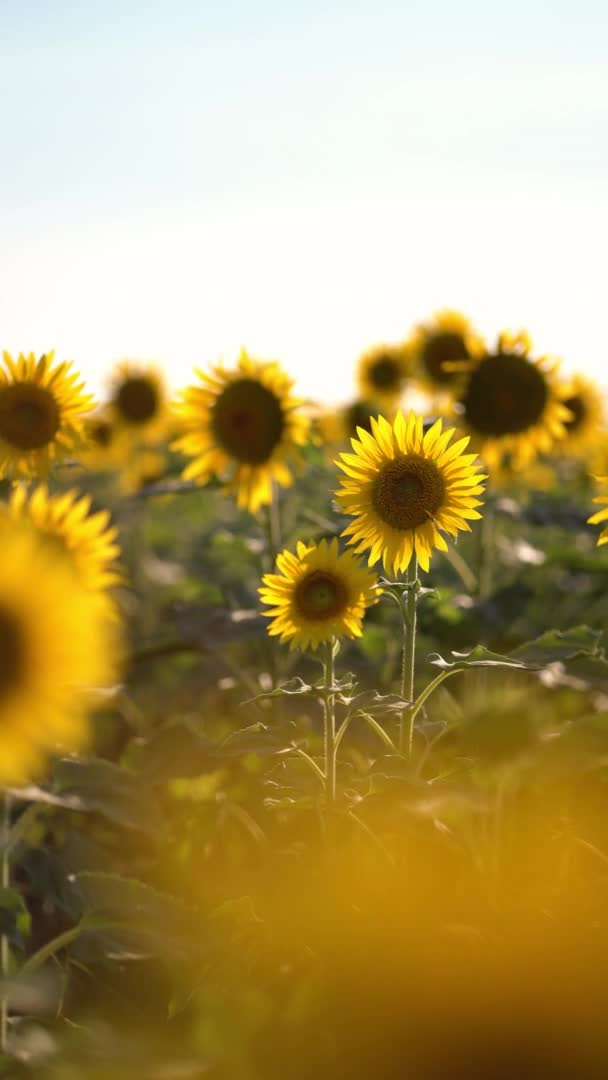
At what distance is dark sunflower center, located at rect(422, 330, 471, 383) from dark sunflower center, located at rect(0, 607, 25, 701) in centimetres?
464

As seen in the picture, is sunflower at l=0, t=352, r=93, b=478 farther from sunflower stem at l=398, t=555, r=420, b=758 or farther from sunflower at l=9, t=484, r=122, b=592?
sunflower stem at l=398, t=555, r=420, b=758

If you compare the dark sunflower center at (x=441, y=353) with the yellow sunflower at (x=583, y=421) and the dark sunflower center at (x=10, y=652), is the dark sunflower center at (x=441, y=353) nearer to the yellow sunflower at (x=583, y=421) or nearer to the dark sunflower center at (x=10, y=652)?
the yellow sunflower at (x=583, y=421)

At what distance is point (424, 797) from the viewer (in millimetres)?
1729

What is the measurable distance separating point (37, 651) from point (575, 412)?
18.8ft

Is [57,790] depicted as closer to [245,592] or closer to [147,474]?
[245,592]

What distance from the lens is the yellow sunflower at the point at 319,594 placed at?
7.88 feet

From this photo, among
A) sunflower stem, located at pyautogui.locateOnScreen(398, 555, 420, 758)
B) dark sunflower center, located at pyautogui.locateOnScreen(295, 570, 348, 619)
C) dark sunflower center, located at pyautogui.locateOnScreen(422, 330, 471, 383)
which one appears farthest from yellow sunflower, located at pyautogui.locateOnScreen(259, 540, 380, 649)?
dark sunflower center, located at pyautogui.locateOnScreen(422, 330, 471, 383)

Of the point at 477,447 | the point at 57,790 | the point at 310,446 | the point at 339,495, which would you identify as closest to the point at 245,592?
the point at 310,446

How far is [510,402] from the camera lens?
4582 millimetres

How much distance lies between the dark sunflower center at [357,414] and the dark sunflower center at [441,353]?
57 cm

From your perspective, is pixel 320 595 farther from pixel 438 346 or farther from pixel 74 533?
pixel 438 346

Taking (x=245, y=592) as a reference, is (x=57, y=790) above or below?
below

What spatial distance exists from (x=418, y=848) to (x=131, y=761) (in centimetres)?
179

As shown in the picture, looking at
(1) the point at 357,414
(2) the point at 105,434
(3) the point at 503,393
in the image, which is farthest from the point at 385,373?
(3) the point at 503,393
